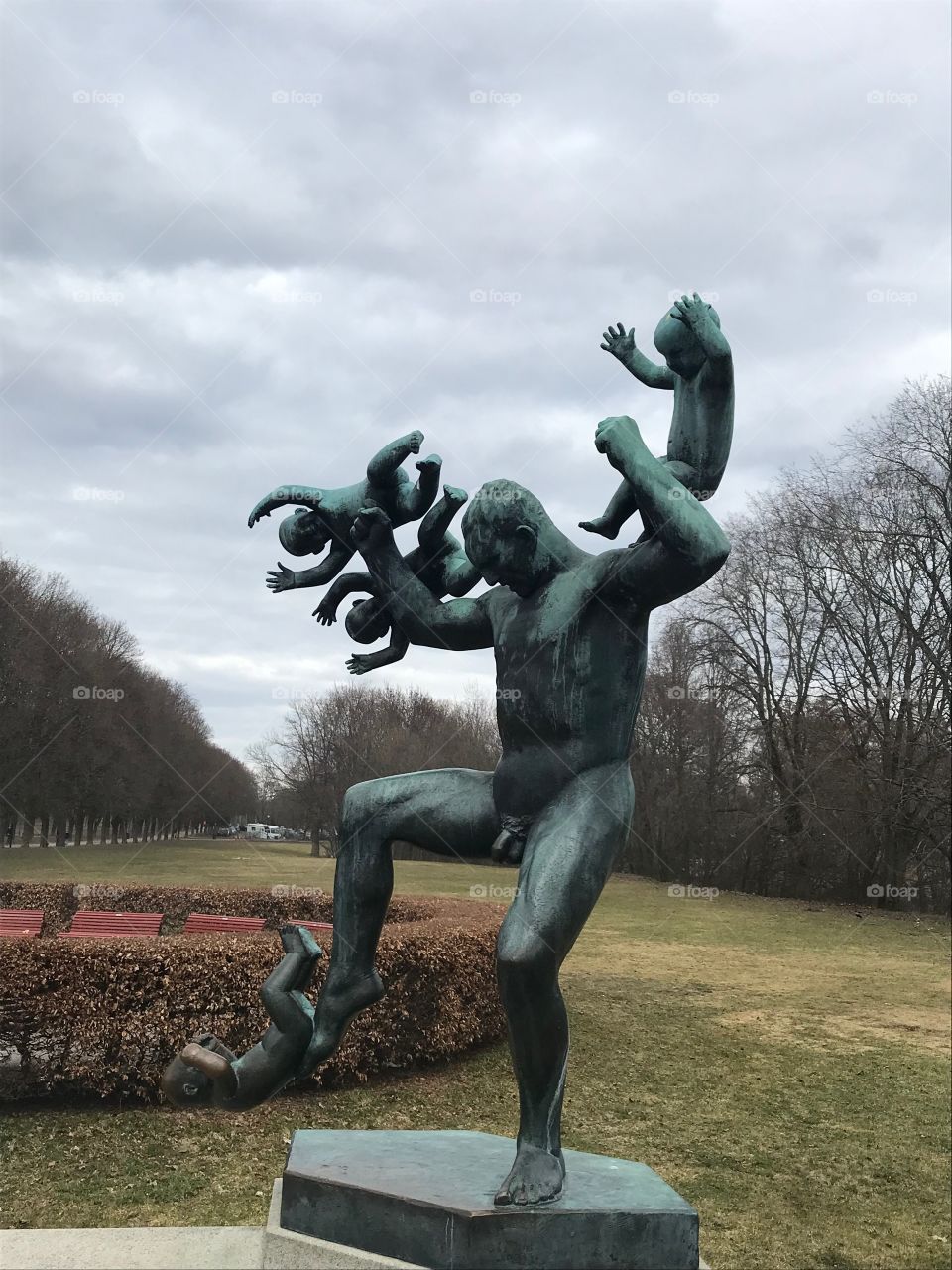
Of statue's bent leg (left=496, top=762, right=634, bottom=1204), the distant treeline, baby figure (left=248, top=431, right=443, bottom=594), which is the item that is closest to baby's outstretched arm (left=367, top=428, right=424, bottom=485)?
baby figure (left=248, top=431, right=443, bottom=594)

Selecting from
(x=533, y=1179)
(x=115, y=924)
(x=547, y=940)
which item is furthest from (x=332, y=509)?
(x=115, y=924)

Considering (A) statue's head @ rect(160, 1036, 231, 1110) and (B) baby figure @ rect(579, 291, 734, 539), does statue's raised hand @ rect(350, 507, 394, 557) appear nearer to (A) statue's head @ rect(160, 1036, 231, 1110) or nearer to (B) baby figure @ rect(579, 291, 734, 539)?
(B) baby figure @ rect(579, 291, 734, 539)

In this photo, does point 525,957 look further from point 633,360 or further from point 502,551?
point 633,360

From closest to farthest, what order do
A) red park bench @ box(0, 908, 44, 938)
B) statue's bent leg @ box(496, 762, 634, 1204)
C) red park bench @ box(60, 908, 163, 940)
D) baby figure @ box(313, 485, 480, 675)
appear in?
statue's bent leg @ box(496, 762, 634, 1204) < baby figure @ box(313, 485, 480, 675) < red park bench @ box(60, 908, 163, 940) < red park bench @ box(0, 908, 44, 938)

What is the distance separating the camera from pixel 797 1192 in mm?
6789

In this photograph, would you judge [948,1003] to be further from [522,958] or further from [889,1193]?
[522,958]

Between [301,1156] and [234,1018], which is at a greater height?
[301,1156]

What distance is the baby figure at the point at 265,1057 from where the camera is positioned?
2.66 metres

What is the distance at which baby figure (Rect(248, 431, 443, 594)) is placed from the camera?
3365mm

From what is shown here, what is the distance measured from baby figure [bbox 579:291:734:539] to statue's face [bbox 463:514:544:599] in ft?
1.19

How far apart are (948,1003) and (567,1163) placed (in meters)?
13.0

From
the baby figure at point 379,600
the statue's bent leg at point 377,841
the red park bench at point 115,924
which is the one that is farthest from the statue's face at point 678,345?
the red park bench at point 115,924

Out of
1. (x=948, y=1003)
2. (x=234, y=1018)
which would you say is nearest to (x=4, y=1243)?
(x=234, y=1018)

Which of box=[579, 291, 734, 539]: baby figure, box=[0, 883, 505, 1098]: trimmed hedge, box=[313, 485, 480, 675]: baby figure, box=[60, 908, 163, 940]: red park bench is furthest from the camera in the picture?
box=[60, 908, 163, 940]: red park bench
